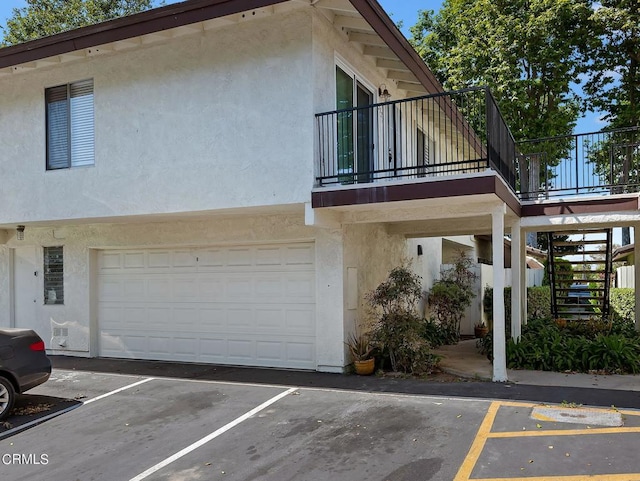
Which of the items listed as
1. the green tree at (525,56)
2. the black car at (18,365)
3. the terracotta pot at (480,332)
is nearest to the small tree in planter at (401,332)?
the black car at (18,365)

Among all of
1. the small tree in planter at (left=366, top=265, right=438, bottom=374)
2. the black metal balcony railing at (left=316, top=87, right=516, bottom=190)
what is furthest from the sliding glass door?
the small tree in planter at (left=366, top=265, right=438, bottom=374)

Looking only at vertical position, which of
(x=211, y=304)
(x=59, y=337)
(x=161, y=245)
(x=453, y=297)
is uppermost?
(x=161, y=245)

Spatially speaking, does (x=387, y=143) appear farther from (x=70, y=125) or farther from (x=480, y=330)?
(x=480, y=330)

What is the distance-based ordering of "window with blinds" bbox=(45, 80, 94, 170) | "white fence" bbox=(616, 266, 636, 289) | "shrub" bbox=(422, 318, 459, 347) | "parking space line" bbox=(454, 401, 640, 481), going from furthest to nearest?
"white fence" bbox=(616, 266, 636, 289) < "shrub" bbox=(422, 318, 459, 347) < "window with blinds" bbox=(45, 80, 94, 170) < "parking space line" bbox=(454, 401, 640, 481)

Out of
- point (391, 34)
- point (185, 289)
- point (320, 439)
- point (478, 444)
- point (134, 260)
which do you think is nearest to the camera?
point (478, 444)

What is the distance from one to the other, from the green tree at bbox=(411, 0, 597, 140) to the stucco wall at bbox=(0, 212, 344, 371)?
500 inches

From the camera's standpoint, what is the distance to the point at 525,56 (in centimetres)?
1842

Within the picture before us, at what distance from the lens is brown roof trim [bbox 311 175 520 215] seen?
704cm

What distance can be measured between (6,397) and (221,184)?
13.3 ft

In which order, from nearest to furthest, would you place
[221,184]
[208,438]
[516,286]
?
1. [208,438]
2. [221,184]
3. [516,286]

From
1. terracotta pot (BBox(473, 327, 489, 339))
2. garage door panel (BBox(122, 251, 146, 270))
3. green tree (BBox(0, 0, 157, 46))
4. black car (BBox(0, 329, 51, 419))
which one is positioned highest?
green tree (BBox(0, 0, 157, 46))

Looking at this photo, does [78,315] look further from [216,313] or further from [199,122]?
[199,122]

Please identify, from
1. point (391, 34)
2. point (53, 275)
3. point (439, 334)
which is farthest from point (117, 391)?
point (439, 334)

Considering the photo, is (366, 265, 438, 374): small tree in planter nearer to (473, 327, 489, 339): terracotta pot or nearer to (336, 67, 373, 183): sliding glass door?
(336, 67, 373, 183): sliding glass door
